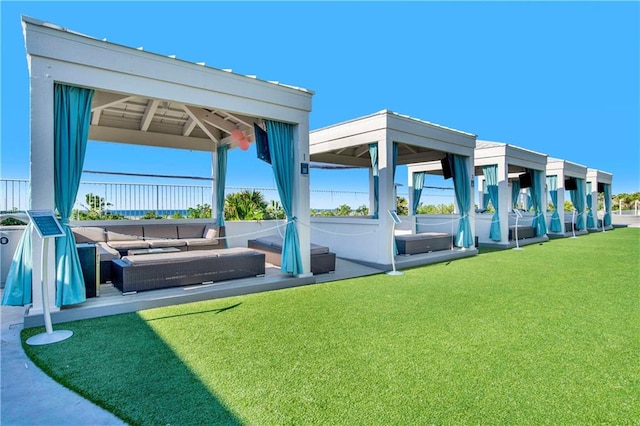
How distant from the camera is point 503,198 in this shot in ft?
35.5

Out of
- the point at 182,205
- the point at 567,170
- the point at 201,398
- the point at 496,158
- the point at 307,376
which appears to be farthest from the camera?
the point at 567,170

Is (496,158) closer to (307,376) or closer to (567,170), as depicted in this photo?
(567,170)

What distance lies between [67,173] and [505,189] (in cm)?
1152

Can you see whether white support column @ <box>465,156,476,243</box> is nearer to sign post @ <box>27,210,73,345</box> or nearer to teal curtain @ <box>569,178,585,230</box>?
sign post @ <box>27,210,73,345</box>

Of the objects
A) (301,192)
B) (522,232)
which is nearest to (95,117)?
(301,192)

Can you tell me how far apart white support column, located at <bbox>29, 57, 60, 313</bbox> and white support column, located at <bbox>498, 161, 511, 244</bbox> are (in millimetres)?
11516

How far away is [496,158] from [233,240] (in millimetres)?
9062

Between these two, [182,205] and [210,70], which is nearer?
[210,70]

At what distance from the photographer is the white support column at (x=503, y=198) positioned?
35.3 ft

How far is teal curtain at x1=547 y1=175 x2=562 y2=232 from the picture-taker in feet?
47.0

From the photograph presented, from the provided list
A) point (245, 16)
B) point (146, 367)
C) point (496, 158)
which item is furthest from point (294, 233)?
point (496, 158)

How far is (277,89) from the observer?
5574mm

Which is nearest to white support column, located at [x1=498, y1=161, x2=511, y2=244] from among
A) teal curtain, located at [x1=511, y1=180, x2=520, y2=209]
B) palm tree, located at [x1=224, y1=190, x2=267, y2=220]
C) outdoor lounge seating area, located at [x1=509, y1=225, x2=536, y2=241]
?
outdoor lounge seating area, located at [x1=509, y1=225, x2=536, y2=241]

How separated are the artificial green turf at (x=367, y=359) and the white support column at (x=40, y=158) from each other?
1.97 feet
